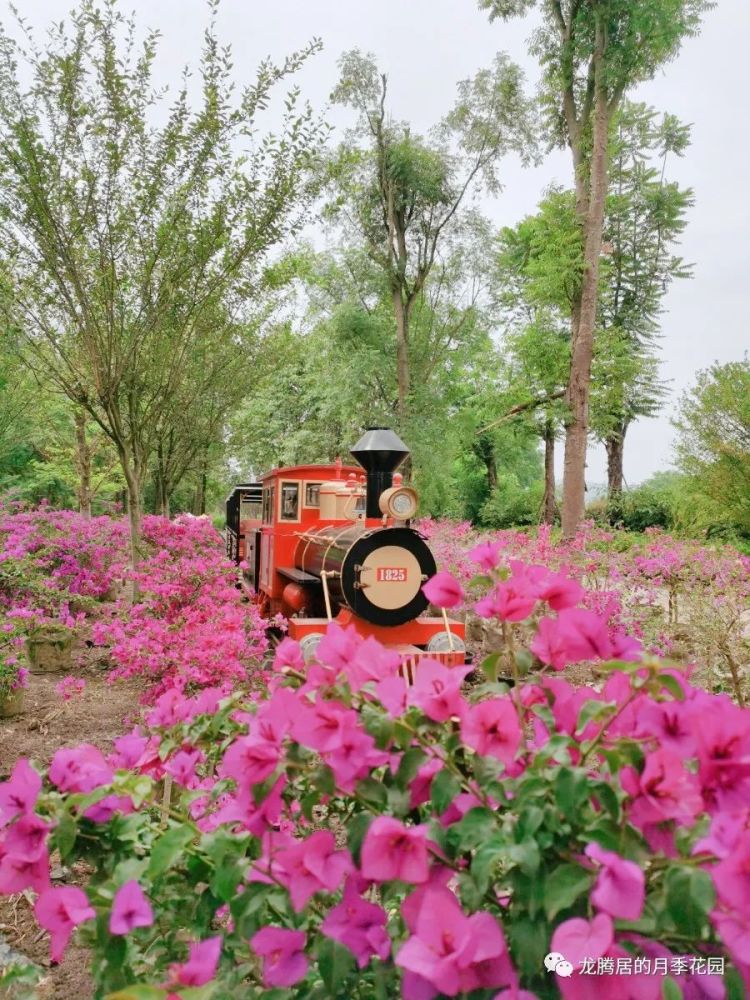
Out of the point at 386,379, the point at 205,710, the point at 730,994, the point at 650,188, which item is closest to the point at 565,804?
the point at 730,994

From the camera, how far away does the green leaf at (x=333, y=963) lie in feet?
2.88

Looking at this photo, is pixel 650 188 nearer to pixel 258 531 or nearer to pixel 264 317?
pixel 264 317

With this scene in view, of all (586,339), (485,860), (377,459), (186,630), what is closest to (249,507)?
(377,459)

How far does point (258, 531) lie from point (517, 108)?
14.9 m

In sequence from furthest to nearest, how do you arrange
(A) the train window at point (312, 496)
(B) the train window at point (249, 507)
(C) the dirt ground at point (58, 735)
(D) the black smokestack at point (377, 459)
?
(B) the train window at point (249, 507)
(A) the train window at point (312, 496)
(D) the black smokestack at point (377, 459)
(C) the dirt ground at point (58, 735)

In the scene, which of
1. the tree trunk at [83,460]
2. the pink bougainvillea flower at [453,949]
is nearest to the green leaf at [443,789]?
the pink bougainvillea flower at [453,949]

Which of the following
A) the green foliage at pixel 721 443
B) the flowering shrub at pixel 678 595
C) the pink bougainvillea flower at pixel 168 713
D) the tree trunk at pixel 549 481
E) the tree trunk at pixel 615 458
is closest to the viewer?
the pink bougainvillea flower at pixel 168 713

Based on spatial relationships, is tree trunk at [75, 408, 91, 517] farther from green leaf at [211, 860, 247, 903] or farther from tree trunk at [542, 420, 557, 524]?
green leaf at [211, 860, 247, 903]

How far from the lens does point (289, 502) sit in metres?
7.55

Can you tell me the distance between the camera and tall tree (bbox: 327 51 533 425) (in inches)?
701

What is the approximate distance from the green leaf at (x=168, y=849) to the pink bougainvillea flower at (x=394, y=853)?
0.25 metres

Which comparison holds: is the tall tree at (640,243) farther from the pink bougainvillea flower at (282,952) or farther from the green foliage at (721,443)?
the pink bougainvillea flower at (282,952)

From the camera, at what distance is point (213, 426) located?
12.2m

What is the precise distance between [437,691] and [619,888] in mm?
332
